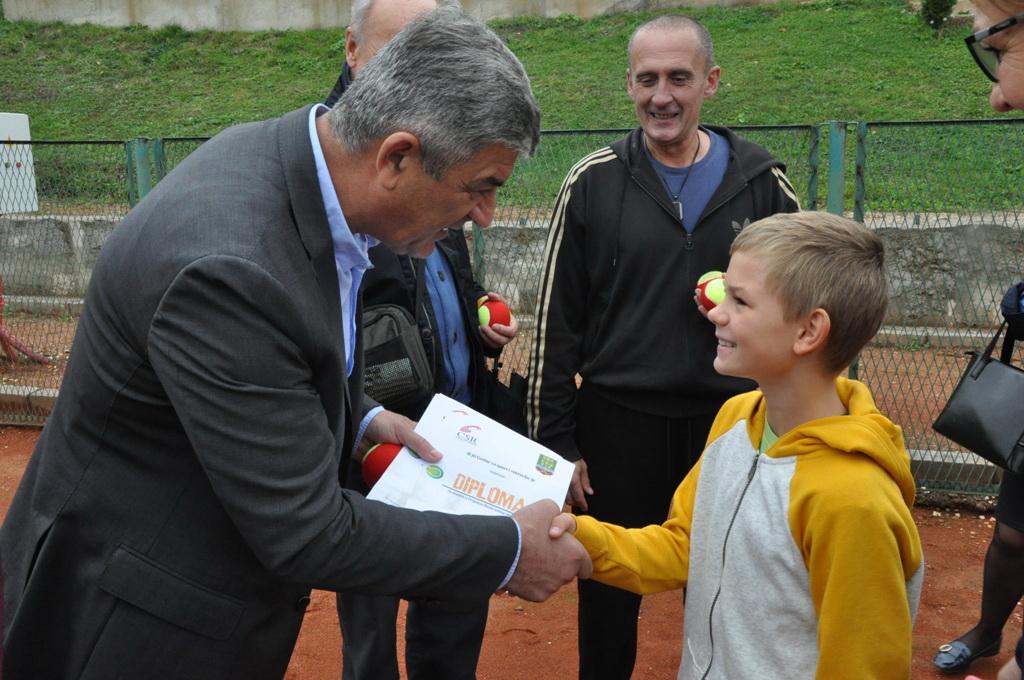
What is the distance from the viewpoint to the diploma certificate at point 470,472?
98.7 inches

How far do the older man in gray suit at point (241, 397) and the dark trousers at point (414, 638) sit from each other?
1232mm

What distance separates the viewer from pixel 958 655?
13.4 ft

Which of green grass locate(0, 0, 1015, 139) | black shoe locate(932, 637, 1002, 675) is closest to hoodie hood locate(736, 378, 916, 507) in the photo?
black shoe locate(932, 637, 1002, 675)

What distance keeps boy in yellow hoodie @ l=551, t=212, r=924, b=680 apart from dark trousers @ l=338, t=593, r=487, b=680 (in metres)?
1.07

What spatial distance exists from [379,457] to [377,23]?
151cm

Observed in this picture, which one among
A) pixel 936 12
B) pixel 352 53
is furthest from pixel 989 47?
pixel 936 12

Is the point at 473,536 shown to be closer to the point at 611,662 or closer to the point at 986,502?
the point at 611,662

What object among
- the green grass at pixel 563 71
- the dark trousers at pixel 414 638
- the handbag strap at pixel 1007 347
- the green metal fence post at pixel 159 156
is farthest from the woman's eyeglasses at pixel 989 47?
the green grass at pixel 563 71

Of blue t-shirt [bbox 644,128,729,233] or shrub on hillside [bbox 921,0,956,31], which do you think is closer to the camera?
blue t-shirt [bbox 644,128,729,233]

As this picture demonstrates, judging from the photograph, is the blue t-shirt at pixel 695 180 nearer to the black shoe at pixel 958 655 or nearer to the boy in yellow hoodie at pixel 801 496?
the boy in yellow hoodie at pixel 801 496

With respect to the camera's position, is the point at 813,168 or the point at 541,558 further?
the point at 813,168

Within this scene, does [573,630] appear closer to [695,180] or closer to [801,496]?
[695,180]

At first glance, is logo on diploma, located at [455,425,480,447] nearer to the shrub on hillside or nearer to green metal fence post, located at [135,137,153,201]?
green metal fence post, located at [135,137,153,201]

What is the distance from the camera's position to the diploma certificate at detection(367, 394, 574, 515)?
2.51m
